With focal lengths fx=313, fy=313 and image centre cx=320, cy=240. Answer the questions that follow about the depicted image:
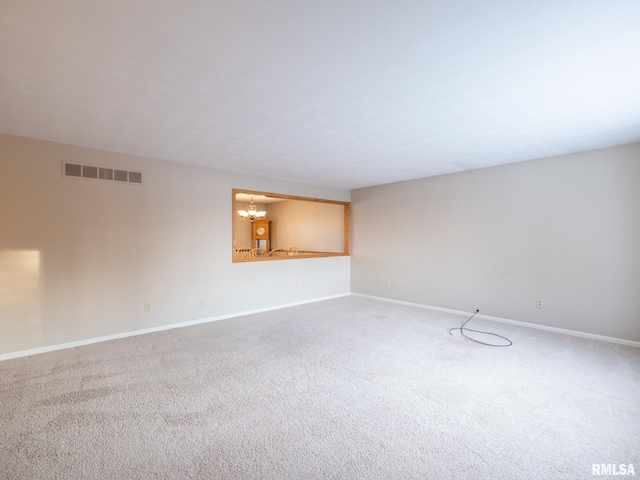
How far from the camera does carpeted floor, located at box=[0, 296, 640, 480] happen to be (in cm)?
179

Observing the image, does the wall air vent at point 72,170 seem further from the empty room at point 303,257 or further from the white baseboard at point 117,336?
the white baseboard at point 117,336

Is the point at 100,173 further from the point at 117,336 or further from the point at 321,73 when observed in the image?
the point at 321,73

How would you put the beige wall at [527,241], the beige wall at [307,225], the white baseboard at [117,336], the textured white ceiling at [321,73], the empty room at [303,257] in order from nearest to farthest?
1. the textured white ceiling at [321,73]
2. the empty room at [303,257]
3. the white baseboard at [117,336]
4. the beige wall at [527,241]
5. the beige wall at [307,225]

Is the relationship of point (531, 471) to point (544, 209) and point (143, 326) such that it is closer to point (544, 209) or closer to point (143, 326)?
point (544, 209)

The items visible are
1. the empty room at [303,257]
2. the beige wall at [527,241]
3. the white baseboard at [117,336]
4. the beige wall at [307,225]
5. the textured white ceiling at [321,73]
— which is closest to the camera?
the textured white ceiling at [321,73]

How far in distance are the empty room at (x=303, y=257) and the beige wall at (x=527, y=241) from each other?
30mm

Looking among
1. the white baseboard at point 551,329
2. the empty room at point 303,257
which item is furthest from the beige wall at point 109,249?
the white baseboard at point 551,329

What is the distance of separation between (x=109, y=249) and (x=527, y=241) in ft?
18.7

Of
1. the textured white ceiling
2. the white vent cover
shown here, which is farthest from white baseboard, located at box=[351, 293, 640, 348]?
the white vent cover

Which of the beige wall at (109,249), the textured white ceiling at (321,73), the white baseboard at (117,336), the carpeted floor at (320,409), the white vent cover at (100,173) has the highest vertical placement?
the textured white ceiling at (321,73)

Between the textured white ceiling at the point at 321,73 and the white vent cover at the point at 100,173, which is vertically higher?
the textured white ceiling at the point at 321,73

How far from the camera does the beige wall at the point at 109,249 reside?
344 cm

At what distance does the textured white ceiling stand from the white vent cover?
11.7 inches

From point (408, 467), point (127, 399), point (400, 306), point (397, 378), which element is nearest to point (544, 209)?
point (400, 306)
